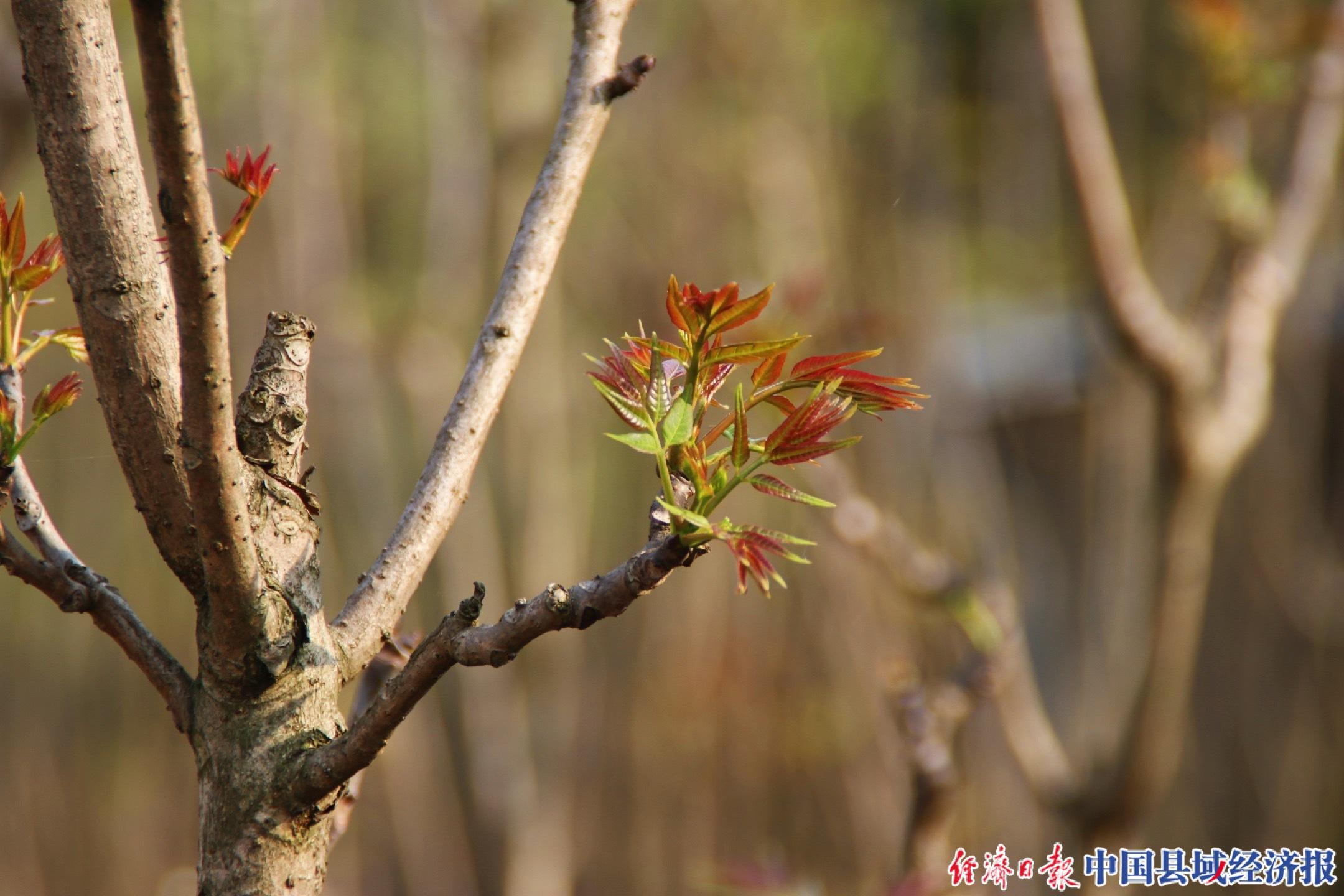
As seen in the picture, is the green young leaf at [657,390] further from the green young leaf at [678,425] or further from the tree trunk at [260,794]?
the tree trunk at [260,794]

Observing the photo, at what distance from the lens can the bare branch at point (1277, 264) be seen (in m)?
1.63

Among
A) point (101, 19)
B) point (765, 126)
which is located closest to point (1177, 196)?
point (765, 126)

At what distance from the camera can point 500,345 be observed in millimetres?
644

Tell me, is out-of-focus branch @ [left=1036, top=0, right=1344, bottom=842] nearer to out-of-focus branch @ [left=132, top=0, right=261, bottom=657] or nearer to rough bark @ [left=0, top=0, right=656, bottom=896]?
rough bark @ [left=0, top=0, right=656, bottom=896]

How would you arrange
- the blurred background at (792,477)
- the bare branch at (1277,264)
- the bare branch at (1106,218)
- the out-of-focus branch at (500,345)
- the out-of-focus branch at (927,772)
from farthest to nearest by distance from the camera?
1. the blurred background at (792,477)
2. the bare branch at (1277,264)
3. the bare branch at (1106,218)
4. the out-of-focus branch at (927,772)
5. the out-of-focus branch at (500,345)

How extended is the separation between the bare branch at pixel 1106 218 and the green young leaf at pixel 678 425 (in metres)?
1.24

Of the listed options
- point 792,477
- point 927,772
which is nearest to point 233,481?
point 927,772

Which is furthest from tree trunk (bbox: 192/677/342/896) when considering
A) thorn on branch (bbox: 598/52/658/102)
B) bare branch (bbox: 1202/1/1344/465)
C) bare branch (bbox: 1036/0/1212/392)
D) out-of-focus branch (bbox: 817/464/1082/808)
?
bare branch (bbox: 1202/1/1344/465)

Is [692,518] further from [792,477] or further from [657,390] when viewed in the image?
[792,477]

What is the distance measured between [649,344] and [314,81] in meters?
2.71

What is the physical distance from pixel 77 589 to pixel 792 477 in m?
2.53

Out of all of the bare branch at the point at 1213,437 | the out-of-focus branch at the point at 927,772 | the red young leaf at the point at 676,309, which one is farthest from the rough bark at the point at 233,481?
the bare branch at the point at 1213,437

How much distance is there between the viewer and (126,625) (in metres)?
0.59

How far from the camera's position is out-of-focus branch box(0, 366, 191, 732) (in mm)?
569
